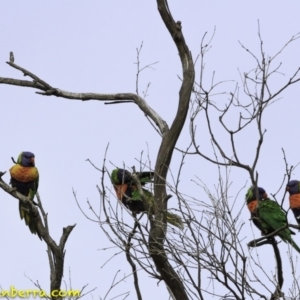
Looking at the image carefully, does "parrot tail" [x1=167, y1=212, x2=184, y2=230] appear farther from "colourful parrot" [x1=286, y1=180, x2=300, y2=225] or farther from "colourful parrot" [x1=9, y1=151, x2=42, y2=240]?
"colourful parrot" [x1=286, y1=180, x2=300, y2=225]

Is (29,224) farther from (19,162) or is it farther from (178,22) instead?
(178,22)

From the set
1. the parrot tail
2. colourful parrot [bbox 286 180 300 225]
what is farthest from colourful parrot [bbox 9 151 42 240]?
the parrot tail

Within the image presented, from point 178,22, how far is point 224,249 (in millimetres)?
1490

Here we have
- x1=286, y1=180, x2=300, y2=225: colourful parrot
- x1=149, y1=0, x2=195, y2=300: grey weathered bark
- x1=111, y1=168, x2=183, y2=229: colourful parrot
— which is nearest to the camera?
x1=149, y1=0, x2=195, y2=300: grey weathered bark

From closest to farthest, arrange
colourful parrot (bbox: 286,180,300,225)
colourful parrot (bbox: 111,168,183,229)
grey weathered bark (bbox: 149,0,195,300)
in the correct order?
grey weathered bark (bbox: 149,0,195,300) < colourful parrot (bbox: 111,168,183,229) < colourful parrot (bbox: 286,180,300,225)

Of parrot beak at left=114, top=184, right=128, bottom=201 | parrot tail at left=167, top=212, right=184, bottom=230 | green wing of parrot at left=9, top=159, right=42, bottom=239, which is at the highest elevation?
green wing of parrot at left=9, top=159, right=42, bottom=239

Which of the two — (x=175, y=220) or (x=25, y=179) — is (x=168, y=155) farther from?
(x=25, y=179)

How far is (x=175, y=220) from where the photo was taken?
445 centimetres

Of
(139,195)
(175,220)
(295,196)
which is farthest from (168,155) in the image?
(295,196)

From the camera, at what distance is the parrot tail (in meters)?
4.39

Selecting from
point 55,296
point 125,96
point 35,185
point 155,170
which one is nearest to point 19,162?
point 35,185

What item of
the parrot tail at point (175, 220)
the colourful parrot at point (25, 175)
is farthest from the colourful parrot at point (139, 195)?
the colourful parrot at point (25, 175)

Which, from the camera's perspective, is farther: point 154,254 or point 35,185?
point 35,185

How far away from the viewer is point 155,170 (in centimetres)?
A: 445
